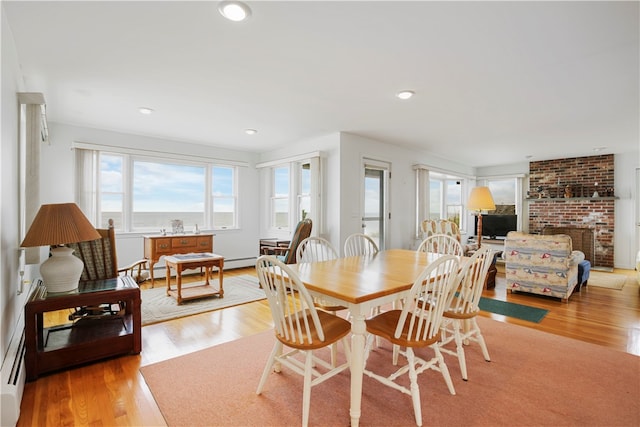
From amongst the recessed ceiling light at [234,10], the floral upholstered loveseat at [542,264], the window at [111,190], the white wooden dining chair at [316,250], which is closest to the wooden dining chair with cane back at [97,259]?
the white wooden dining chair at [316,250]

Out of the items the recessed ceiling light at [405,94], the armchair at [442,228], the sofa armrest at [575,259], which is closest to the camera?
the recessed ceiling light at [405,94]

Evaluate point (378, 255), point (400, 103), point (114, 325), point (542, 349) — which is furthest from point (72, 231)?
point (542, 349)

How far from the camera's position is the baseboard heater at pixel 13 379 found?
1578 mm

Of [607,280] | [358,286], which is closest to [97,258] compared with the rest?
[358,286]

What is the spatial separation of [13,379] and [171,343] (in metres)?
1.09

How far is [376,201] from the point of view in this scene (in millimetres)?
5602

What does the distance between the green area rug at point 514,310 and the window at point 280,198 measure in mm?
3567

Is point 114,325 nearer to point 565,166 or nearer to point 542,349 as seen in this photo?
point 542,349

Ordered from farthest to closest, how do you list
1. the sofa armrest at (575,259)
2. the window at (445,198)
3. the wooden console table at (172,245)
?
the window at (445,198) < the wooden console table at (172,245) < the sofa armrest at (575,259)

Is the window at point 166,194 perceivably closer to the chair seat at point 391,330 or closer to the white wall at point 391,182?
the white wall at point 391,182

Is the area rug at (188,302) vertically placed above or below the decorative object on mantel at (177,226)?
below

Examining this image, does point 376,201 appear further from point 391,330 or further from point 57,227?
point 57,227

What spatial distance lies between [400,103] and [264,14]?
6.54ft

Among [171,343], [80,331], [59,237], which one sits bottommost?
[171,343]
